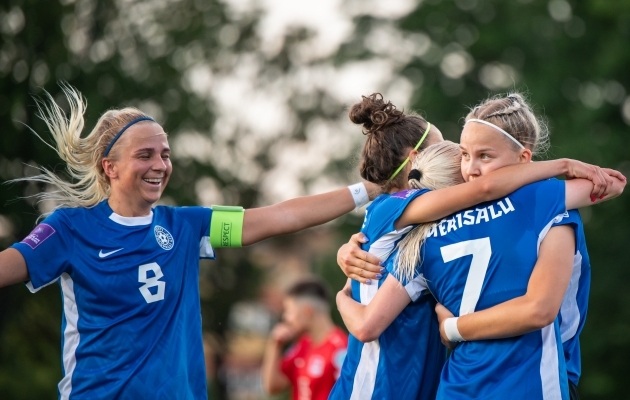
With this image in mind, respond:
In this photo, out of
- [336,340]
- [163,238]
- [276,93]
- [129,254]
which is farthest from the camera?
[276,93]

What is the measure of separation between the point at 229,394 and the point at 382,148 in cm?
2373

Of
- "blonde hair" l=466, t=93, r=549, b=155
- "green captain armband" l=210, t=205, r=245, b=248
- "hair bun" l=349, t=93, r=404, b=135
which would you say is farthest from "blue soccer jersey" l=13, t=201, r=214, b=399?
"blonde hair" l=466, t=93, r=549, b=155

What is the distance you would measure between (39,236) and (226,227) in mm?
958

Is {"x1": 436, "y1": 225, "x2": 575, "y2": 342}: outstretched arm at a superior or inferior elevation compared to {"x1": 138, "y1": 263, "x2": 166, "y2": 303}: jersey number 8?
inferior

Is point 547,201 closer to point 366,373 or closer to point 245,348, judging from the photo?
point 366,373

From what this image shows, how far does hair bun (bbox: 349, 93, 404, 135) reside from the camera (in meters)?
4.27

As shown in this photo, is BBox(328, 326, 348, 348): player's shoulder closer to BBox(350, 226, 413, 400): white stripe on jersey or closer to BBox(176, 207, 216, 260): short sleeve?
BBox(176, 207, 216, 260): short sleeve

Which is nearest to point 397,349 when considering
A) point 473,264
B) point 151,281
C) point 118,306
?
point 473,264

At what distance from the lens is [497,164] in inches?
145

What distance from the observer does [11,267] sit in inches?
164

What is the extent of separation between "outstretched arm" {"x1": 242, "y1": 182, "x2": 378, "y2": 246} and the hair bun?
51cm

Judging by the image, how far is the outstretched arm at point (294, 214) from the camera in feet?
15.4

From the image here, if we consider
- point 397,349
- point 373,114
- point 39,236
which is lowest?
point 397,349

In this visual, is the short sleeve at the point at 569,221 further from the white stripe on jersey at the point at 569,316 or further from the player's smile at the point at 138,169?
the player's smile at the point at 138,169
